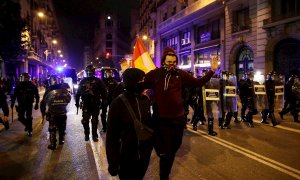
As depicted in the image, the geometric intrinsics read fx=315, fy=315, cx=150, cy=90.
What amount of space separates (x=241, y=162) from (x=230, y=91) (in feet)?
14.7

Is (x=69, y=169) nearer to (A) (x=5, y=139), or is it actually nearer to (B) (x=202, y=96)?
(A) (x=5, y=139)

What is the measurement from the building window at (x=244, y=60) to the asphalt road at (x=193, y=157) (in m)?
14.9

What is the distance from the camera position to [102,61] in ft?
349

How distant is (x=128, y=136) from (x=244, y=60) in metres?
23.3

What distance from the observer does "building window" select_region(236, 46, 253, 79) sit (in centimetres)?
2405

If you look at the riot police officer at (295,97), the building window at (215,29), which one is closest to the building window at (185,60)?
the building window at (215,29)

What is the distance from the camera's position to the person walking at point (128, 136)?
317 centimetres

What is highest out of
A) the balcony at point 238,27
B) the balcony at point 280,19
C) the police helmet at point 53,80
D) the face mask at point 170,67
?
the balcony at point 238,27

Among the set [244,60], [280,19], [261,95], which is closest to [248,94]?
[261,95]

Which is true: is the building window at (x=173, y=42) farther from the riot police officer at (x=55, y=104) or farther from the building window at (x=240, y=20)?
the riot police officer at (x=55, y=104)

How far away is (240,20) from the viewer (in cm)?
2519

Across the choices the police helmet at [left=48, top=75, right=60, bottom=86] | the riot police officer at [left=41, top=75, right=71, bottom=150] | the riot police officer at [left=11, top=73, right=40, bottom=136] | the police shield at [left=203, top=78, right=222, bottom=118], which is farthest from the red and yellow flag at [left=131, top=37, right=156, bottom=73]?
the riot police officer at [left=11, top=73, right=40, bottom=136]

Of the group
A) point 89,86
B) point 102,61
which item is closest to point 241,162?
point 89,86

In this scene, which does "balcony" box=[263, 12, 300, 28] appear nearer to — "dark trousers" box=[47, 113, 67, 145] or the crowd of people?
the crowd of people
